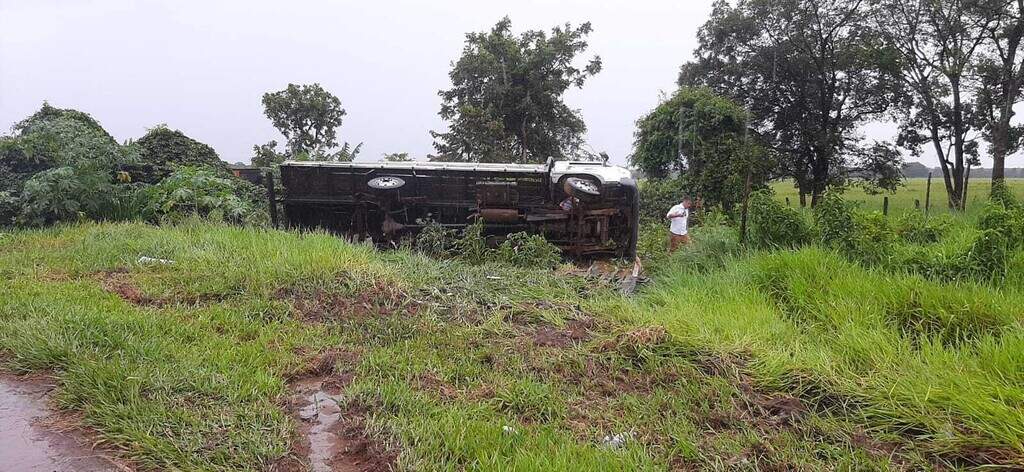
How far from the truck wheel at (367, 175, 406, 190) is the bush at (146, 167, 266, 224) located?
157 cm

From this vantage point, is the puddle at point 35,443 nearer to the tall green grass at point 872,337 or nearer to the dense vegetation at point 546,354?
the dense vegetation at point 546,354

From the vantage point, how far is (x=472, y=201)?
8.11m

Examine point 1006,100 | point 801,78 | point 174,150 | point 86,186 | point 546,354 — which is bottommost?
point 546,354

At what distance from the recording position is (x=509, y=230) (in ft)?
26.7

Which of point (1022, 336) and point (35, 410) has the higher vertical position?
point (1022, 336)

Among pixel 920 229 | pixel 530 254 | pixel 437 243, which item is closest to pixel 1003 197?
pixel 920 229

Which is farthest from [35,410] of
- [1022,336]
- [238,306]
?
[1022,336]

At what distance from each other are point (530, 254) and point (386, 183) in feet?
8.76

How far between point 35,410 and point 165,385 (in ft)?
Result: 1.69

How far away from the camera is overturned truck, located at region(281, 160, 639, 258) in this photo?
8.00m

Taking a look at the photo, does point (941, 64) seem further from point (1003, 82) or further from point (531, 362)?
point (531, 362)

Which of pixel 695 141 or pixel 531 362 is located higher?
pixel 695 141

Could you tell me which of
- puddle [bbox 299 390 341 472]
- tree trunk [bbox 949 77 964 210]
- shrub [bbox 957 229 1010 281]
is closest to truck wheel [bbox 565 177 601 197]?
shrub [bbox 957 229 1010 281]

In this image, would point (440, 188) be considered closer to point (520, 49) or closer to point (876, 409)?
point (876, 409)
